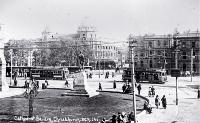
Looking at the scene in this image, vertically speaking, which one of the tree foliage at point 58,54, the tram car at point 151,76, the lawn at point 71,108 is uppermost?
the tree foliage at point 58,54

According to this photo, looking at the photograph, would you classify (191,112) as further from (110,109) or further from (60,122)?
(60,122)

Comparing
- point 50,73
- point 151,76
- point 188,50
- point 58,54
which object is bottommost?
point 151,76

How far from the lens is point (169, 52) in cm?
8300

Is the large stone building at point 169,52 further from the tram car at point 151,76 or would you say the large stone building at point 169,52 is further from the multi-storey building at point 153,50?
the tram car at point 151,76

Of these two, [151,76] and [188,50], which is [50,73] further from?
[188,50]

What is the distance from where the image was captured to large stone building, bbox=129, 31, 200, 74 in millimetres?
77688

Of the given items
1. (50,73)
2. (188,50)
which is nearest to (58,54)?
(50,73)

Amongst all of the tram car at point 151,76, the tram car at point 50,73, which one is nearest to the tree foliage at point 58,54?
the tram car at point 50,73

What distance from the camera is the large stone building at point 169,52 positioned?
255 ft

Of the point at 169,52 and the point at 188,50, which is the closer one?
the point at 188,50

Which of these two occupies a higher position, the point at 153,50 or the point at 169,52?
the point at 153,50

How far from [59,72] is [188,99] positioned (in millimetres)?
33986

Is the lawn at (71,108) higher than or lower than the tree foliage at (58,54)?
lower

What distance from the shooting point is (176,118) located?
21.0m
